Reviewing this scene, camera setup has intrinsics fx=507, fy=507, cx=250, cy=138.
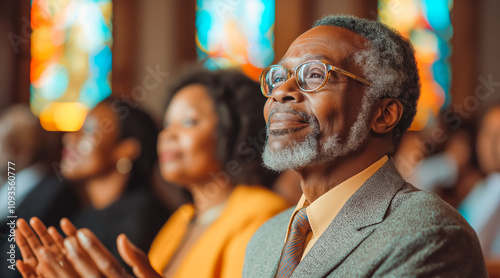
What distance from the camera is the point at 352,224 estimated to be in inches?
48.4

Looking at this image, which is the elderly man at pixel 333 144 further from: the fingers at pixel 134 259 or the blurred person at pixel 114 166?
the blurred person at pixel 114 166

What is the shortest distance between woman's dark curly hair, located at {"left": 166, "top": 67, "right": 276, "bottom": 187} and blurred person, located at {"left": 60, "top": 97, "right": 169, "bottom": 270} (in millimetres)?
586

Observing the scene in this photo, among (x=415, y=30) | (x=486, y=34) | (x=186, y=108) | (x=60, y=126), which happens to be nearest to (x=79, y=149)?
(x=186, y=108)

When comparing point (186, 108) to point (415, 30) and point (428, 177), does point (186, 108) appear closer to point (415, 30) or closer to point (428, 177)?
point (428, 177)

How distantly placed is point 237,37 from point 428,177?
6.70 feet

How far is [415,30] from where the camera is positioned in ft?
15.9

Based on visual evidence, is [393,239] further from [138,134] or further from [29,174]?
[29,174]

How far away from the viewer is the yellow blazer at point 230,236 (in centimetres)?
184

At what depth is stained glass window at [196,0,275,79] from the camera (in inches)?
178

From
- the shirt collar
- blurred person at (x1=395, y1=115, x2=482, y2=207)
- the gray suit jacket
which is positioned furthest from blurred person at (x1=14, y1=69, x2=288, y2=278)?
blurred person at (x1=395, y1=115, x2=482, y2=207)

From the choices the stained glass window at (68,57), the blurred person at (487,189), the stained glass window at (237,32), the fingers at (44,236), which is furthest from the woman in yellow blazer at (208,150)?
the stained glass window at (237,32)

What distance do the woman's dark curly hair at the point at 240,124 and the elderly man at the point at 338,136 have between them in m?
0.69

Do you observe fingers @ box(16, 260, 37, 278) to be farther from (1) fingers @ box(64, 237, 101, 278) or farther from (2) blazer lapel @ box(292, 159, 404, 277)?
(2) blazer lapel @ box(292, 159, 404, 277)

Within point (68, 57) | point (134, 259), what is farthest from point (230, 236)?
point (68, 57)
